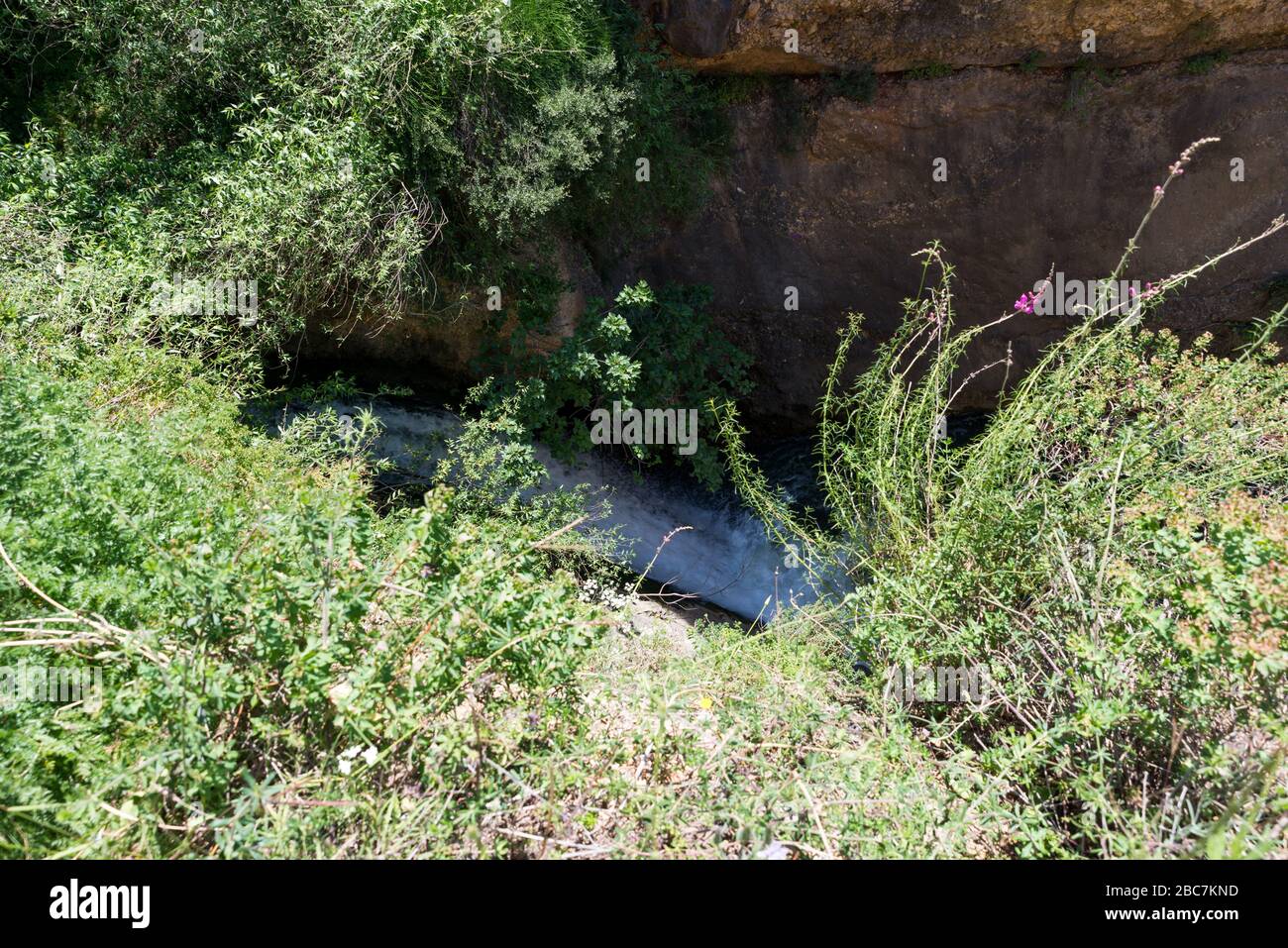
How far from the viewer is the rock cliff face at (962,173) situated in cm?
595

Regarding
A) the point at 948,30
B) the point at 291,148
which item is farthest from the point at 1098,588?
the point at 948,30

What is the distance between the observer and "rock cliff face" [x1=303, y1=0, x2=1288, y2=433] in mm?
5949

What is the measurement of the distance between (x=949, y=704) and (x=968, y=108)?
5.10m

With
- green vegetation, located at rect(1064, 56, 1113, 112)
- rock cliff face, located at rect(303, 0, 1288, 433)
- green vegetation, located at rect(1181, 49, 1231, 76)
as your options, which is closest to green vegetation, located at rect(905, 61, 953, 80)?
rock cliff face, located at rect(303, 0, 1288, 433)

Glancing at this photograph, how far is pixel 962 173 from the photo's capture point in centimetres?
677

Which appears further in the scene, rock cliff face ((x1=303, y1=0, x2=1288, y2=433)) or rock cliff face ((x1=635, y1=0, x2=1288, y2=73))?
rock cliff face ((x1=303, y1=0, x2=1288, y2=433))

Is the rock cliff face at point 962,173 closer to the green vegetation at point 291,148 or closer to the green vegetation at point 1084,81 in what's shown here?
the green vegetation at point 1084,81

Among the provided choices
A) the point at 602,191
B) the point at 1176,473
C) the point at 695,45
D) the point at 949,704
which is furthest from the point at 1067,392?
the point at 695,45

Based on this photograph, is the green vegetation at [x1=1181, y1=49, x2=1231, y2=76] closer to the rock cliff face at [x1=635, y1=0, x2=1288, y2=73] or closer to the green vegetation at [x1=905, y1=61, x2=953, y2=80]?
the rock cliff face at [x1=635, y1=0, x2=1288, y2=73]

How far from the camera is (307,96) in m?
4.78

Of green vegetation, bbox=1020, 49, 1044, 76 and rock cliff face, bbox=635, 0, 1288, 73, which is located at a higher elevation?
rock cliff face, bbox=635, 0, 1288, 73

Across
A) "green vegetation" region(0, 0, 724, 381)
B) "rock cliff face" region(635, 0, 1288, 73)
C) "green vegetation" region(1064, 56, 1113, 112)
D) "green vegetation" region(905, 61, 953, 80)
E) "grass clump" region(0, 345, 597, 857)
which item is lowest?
"grass clump" region(0, 345, 597, 857)

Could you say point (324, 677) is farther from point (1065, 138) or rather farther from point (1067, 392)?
point (1065, 138)

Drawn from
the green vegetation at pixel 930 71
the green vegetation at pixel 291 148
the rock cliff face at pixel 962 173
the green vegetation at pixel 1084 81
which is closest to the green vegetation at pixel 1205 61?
the rock cliff face at pixel 962 173
